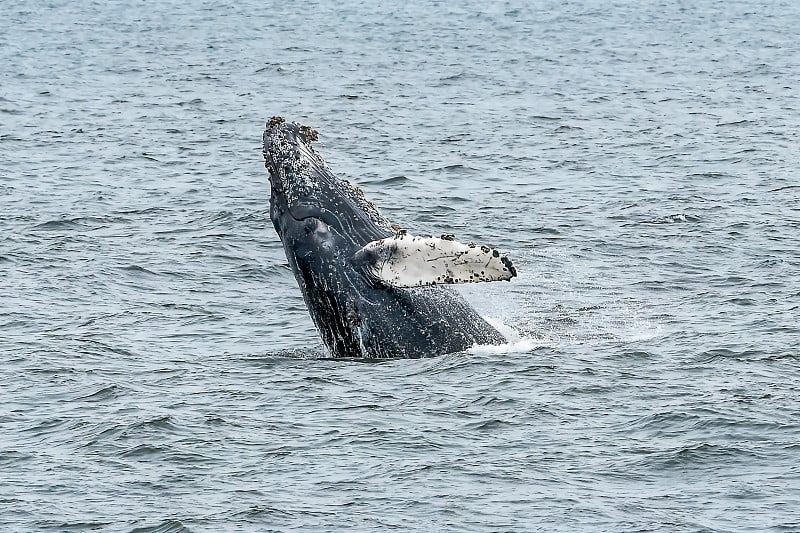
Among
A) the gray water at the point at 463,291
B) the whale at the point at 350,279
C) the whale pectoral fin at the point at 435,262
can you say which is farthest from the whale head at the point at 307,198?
the gray water at the point at 463,291

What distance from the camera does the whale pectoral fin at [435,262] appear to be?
1747 cm

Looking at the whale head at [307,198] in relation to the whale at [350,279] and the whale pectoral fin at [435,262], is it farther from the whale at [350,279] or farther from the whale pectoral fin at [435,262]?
the whale pectoral fin at [435,262]

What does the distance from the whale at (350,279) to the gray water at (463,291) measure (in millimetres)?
315

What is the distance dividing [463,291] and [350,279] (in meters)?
5.90

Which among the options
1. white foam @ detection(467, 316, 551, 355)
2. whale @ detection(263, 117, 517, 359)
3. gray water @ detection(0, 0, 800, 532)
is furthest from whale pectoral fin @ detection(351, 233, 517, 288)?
white foam @ detection(467, 316, 551, 355)

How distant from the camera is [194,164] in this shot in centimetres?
3828

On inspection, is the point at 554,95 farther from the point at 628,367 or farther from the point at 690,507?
the point at 690,507

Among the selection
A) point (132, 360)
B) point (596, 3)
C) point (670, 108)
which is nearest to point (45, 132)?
point (670, 108)

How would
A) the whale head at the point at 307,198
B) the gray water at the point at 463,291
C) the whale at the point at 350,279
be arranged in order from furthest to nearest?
Result: the whale head at the point at 307,198 → the whale at the point at 350,279 → the gray water at the point at 463,291

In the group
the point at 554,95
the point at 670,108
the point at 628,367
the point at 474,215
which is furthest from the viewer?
the point at 554,95

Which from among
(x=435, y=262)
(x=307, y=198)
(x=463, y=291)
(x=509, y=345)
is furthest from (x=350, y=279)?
(x=463, y=291)

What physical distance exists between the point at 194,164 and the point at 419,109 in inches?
439

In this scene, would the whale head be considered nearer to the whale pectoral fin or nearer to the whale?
the whale

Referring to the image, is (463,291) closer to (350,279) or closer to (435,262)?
(350,279)
